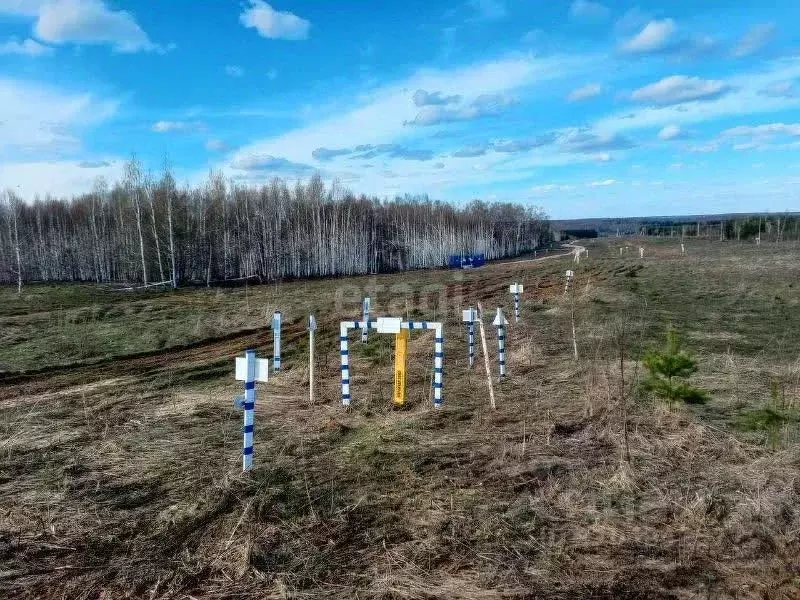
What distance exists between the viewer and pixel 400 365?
859 centimetres

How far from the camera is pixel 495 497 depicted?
5383 millimetres

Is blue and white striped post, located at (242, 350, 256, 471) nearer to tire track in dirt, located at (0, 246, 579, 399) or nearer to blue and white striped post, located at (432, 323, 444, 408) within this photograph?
blue and white striped post, located at (432, 323, 444, 408)

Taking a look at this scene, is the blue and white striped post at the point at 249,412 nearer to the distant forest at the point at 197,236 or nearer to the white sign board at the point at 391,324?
the white sign board at the point at 391,324

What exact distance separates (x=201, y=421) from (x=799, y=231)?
94.2 metres

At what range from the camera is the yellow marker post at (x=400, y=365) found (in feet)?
28.0

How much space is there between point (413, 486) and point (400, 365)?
9.99ft

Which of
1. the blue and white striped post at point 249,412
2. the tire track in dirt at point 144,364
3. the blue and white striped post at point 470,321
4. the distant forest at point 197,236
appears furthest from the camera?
the distant forest at point 197,236

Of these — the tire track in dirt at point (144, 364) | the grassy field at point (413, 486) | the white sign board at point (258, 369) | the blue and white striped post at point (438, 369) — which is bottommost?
the tire track in dirt at point (144, 364)

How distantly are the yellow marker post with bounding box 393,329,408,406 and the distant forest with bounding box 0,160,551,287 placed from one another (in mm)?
39203

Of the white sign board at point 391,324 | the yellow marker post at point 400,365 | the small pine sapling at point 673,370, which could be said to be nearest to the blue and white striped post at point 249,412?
the white sign board at point 391,324

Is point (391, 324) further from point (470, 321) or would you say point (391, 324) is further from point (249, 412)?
point (249, 412)

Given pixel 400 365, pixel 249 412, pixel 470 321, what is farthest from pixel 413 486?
pixel 470 321

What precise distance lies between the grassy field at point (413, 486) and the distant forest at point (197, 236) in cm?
3825

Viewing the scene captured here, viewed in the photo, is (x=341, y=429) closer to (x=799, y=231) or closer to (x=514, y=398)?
(x=514, y=398)
